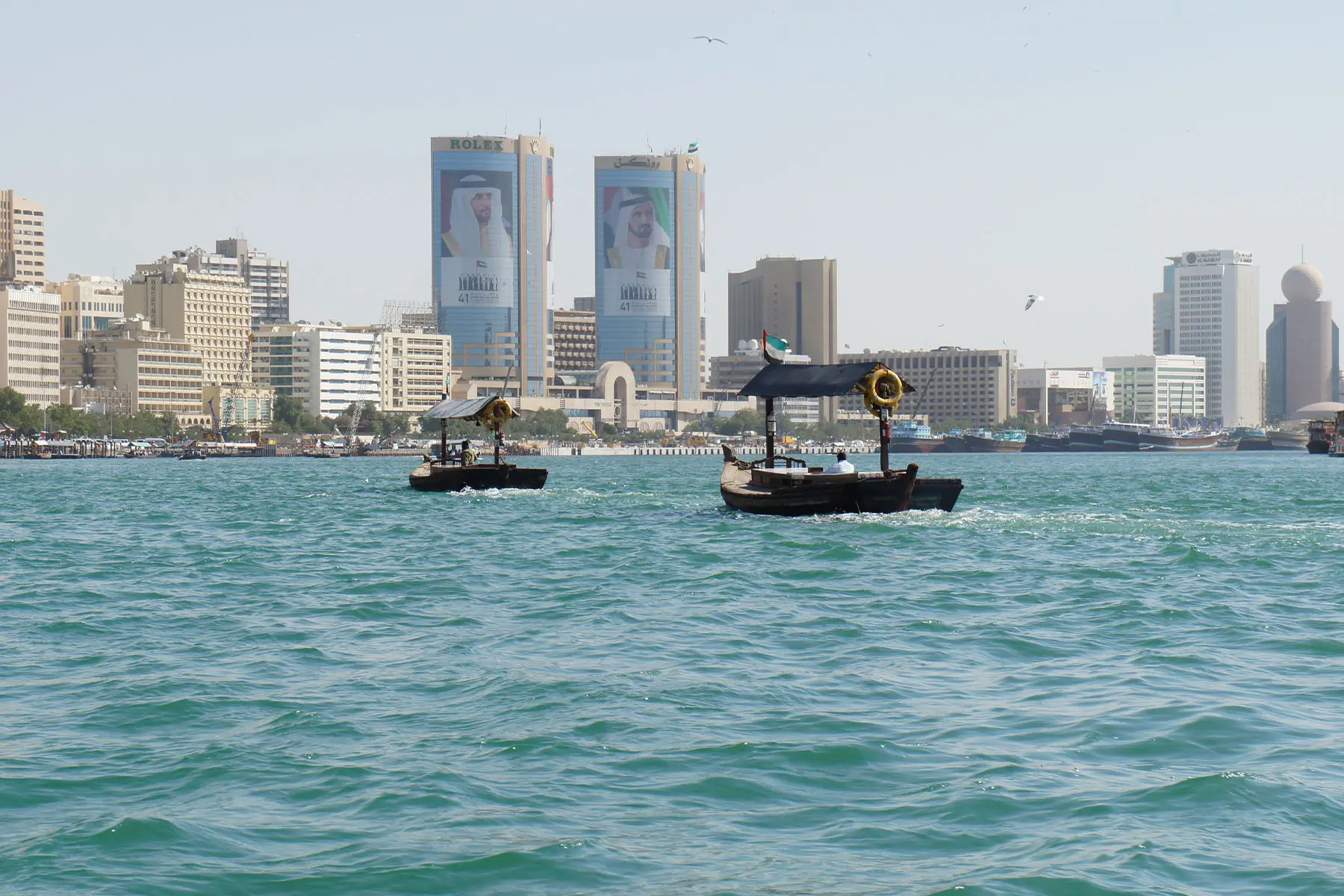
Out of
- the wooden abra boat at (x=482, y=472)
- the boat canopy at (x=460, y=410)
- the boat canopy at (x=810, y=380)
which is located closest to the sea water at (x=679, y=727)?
the boat canopy at (x=810, y=380)

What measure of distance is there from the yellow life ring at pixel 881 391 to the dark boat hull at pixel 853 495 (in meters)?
2.13

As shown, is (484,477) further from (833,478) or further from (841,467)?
(833,478)

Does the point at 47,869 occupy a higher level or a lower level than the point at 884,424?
lower

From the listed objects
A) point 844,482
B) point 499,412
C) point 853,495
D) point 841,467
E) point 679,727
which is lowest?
point 679,727

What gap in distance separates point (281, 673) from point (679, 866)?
31.6 feet

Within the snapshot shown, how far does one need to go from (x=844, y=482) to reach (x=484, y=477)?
30.5 meters

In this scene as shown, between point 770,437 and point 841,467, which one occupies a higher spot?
point 770,437

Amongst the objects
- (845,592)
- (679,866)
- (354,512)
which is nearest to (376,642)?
(845,592)

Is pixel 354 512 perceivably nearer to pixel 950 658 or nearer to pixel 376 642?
pixel 376 642

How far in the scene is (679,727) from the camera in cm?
1680

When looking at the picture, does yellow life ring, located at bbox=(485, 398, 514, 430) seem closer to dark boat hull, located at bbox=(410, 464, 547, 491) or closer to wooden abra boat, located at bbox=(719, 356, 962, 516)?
dark boat hull, located at bbox=(410, 464, 547, 491)

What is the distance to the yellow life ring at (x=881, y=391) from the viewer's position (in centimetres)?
5128

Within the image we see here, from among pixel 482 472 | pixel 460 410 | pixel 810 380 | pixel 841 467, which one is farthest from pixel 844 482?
pixel 460 410

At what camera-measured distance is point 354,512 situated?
212 feet
